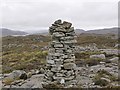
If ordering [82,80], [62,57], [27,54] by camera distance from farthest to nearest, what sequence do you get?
[27,54]
[82,80]
[62,57]

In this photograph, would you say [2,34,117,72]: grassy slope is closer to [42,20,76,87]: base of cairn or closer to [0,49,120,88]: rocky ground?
[0,49,120,88]: rocky ground

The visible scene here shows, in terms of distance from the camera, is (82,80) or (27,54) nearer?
(82,80)

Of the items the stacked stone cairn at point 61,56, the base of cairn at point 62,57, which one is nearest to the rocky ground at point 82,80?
the base of cairn at point 62,57

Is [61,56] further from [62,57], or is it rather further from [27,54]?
[27,54]

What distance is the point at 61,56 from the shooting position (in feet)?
73.6

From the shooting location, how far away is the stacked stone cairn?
22406 mm

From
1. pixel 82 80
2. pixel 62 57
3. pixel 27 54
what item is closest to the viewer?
pixel 62 57

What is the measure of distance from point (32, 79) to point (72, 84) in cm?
432

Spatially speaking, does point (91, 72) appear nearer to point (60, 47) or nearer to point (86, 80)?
point (86, 80)

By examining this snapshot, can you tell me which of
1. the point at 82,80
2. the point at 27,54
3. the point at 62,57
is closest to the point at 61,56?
the point at 62,57

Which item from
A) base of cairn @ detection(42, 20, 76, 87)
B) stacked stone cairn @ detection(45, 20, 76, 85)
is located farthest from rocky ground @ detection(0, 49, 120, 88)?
stacked stone cairn @ detection(45, 20, 76, 85)

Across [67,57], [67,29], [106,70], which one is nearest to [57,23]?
[67,29]

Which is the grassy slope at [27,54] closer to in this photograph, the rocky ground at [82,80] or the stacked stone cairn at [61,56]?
the rocky ground at [82,80]

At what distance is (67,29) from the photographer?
75.2 feet
